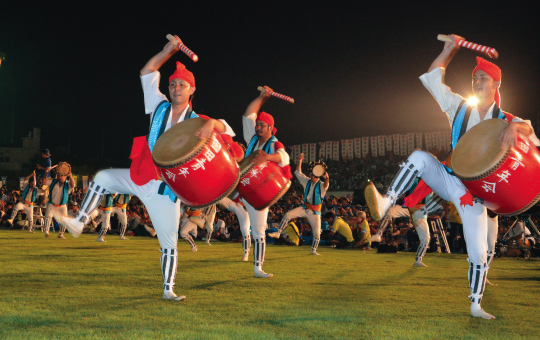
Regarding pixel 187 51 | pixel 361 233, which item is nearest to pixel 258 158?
pixel 187 51

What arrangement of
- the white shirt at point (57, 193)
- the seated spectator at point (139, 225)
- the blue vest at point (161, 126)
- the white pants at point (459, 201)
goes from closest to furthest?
the white pants at point (459, 201)
the blue vest at point (161, 126)
the white shirt at point (57, 193)
the seated spectator at point (139, 225)

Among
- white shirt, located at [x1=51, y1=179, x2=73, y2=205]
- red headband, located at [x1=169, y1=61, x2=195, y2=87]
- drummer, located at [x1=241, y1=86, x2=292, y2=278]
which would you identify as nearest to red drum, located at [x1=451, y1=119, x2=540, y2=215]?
red headband, located at [x1=169, y1=61, x2=195, y2=87]

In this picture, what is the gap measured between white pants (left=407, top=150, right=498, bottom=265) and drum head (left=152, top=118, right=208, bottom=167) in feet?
6.12

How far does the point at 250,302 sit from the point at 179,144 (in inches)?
67.5

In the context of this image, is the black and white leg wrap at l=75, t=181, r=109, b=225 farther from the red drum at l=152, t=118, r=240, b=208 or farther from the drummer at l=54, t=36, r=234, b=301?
the red drum at l=152, t=118, r=240, b=208

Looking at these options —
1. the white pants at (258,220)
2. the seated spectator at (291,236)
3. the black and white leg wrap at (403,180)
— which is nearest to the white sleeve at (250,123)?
the white pants at (258,220)

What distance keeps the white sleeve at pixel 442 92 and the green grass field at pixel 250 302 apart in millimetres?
1855

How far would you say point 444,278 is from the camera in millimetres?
7555

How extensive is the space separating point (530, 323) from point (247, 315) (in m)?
2.38

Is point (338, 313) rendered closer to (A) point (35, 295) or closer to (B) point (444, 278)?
(A) point (35, 295)

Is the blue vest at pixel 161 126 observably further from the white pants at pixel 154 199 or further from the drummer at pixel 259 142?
the drummer at pixel 259 142

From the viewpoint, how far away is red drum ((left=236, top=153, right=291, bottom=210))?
18.5 feet

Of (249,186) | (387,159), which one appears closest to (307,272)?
(249,186)

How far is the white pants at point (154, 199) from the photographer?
4664 mm
